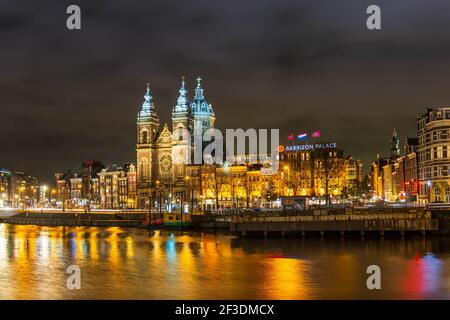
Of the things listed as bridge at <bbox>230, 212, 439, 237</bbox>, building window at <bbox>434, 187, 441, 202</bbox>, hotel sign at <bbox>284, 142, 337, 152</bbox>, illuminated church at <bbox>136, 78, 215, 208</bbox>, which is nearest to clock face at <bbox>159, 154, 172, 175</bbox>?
illuminated church at <bbox>136, 78, 215, 208</bbox>

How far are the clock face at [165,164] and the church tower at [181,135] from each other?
351cm

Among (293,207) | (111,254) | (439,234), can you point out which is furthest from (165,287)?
(293,207)

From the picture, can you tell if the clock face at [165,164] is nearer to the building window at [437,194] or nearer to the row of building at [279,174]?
the row of building at [279,174]

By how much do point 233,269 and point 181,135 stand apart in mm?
142772

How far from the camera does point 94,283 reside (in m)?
45.9

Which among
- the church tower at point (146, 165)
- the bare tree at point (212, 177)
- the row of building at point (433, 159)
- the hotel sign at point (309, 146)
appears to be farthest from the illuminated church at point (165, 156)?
the row of building at point (433, 159)

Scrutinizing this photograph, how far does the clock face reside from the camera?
19486 cm

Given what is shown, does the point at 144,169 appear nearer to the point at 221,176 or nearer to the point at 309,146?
the point at 221,176

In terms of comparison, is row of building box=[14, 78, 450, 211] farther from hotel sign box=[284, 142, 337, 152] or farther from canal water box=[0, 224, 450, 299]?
canal water box=[0, 224, 450, 299]

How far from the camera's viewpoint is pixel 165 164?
643 feet

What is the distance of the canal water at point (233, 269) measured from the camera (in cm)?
4134

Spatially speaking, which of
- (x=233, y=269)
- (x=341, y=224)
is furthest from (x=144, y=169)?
A: (x=233, y=269)

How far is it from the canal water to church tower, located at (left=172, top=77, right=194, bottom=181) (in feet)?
365
